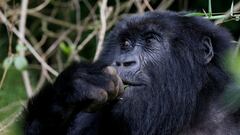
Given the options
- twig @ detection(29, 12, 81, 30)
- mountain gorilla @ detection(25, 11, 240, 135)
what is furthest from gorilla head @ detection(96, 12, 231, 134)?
twig @ detection(29, 12, 81, 30)

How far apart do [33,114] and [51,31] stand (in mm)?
3290

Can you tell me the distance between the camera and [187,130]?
10.4ft

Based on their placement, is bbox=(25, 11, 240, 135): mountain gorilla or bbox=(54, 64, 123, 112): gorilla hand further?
bbox=(25, 11, 240, 135): mountain gorilla

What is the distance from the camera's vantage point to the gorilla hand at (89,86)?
9.23 feet

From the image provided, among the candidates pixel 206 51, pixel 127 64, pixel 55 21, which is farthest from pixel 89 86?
pixel 55 21

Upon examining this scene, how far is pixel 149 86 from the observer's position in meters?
3.01

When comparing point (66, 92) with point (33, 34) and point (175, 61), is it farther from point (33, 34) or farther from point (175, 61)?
point (33, 34)

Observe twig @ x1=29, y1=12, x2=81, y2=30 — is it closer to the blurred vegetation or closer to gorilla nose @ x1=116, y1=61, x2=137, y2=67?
the blurred vegetation

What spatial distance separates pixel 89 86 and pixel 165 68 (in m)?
0.47

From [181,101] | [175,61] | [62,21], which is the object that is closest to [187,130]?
[181,101]

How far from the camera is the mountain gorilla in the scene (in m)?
2.93

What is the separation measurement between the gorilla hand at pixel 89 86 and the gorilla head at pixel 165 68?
12cm

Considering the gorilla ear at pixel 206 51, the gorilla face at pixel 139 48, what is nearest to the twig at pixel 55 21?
the gorilla face at pixel 139 48

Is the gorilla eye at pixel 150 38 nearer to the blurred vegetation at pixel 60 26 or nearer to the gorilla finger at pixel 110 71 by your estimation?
the gorilla finger at pixel 110 71
